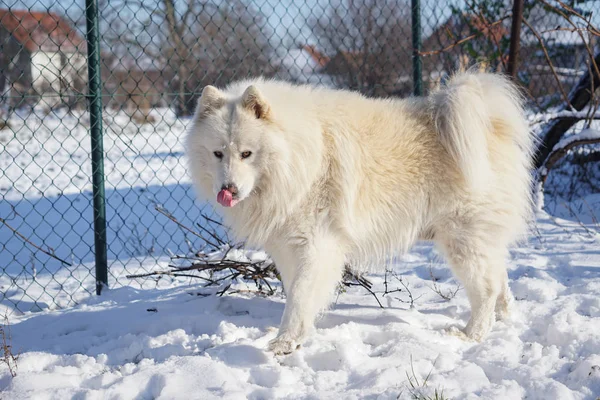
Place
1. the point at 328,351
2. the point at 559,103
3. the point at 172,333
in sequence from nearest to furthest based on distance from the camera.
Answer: the point at 328,351 → the point at 172,333 → the point at 559,103

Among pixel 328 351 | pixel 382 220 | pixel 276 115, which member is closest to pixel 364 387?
pixel 328 351

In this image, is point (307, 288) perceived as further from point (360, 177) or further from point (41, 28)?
point (41, 28)

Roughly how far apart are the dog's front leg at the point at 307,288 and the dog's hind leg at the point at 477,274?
2.35 feet

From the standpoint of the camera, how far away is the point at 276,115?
9.91 ft

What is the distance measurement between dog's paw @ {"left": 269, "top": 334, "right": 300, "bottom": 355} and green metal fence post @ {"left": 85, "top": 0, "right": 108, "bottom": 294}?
1877 millimetres

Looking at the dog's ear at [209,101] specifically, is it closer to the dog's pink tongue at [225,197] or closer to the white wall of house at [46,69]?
the dog's pink tongue at [225,197]

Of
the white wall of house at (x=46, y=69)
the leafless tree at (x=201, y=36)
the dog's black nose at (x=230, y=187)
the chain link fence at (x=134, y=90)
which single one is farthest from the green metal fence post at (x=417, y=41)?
the white wall of house at (x=46, y=69)

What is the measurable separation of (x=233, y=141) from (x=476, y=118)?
1337 millimetres

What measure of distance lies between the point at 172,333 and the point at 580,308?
2.37 meters

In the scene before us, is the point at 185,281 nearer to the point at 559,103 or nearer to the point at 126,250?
the point at 126,250

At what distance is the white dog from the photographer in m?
2.99

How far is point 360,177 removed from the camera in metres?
3.13

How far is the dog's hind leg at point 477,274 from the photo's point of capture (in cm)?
321

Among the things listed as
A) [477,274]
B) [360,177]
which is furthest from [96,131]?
[477,274]
